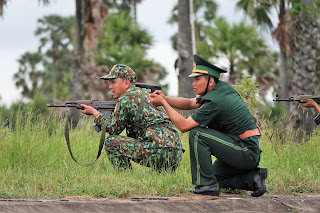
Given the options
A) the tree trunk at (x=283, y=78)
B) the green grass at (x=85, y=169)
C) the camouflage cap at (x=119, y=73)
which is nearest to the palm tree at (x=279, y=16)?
the tree trunk at (x=283, y=78)

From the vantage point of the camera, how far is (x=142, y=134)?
665cm

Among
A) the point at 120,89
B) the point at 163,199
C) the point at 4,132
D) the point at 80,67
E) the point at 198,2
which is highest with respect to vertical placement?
the point at 198,2

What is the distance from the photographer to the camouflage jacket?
638 cm

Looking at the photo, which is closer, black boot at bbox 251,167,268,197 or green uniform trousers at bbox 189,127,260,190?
green uniform trousers at bbox 189,127,260,190

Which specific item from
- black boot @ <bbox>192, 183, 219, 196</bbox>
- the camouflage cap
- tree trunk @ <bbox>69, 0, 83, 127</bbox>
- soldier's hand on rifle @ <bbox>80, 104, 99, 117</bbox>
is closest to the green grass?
black boot @ <bbox>192, 183, 219, 196</bbox>

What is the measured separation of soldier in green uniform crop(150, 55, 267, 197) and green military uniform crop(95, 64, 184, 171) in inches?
22.0

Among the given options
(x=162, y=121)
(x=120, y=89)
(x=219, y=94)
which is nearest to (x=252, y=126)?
(x=219, y=94)

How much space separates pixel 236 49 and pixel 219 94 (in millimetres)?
22979

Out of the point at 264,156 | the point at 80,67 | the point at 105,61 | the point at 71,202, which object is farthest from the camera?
the point at 105,61

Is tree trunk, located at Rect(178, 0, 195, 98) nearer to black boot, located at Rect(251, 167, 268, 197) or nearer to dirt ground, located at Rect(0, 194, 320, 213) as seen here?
black boot, located at Rect(251, 167, 268, 197)

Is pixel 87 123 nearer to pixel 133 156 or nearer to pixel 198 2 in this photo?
pixel 133 156

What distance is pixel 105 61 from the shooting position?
2661cm

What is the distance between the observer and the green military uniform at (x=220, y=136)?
5.62 meters

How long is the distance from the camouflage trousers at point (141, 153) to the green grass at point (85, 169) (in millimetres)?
129
